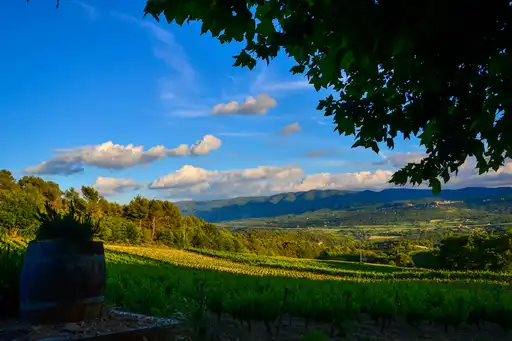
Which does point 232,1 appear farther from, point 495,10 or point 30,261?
point 30,261

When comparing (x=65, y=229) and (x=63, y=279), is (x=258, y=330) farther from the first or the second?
(x=65, y=229)

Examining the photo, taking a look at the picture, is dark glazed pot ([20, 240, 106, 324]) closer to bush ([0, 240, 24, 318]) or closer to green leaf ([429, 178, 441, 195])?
bush ([0, 240, 24, 318])

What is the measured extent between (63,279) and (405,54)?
466 centimetres

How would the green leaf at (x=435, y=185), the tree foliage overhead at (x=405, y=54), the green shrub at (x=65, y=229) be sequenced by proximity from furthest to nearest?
the green shrub at (x=65, y=229), the green leaf at (x=435, y=185), the tree foliage overhead at (x=405, y=54)

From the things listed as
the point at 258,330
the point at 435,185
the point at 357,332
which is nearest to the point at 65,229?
the point at 258,330

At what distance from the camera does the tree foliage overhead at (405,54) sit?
9.12 feet

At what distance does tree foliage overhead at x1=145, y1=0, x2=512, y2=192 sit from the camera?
278 cm

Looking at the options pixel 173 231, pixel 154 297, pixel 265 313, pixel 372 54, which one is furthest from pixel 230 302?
pixel 173 231

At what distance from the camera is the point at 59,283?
5707 mm

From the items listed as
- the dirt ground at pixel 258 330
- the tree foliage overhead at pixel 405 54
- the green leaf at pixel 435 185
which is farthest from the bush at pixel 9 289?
the green leaf at pixel 435 185

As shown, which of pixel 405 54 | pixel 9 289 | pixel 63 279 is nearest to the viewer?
pixel 405 54

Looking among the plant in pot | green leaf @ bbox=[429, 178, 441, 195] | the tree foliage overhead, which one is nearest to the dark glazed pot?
the plant in pot

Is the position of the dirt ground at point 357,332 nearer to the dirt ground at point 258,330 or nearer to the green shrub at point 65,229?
the dirt ground at point 258,330

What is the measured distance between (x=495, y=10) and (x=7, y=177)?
89299mm
